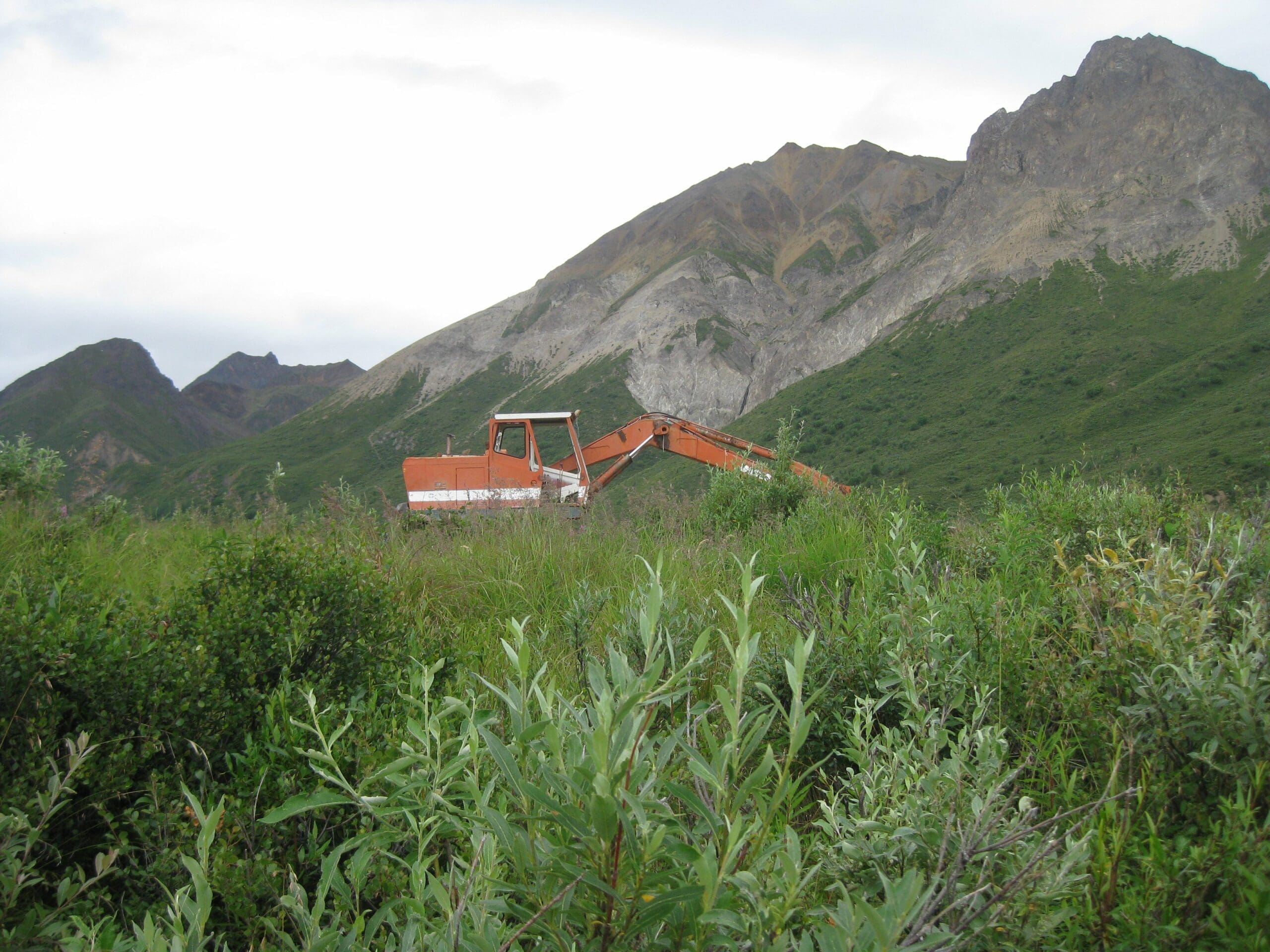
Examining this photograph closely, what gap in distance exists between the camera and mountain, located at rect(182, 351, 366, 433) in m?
158

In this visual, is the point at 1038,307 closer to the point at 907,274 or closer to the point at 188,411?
the point at 907,274

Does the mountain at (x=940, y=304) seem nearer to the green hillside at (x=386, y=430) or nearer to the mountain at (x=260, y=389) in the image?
the green hillside at (x=386, y=430)

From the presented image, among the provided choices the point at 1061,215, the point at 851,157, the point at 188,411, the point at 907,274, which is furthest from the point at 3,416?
the point at 851,157

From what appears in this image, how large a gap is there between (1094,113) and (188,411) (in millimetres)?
144722

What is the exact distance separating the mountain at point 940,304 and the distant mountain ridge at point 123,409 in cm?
1701

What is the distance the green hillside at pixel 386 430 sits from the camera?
70.6 m

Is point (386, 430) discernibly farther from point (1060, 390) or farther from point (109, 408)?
point (1060, 390)

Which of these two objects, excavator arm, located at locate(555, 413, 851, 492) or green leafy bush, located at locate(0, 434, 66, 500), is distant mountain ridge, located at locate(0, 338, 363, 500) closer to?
excavator arm, located at locate(555, 413, 851, 492)

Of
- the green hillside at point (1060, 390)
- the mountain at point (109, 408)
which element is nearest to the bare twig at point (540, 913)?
the green hillside at point (1060, 390)

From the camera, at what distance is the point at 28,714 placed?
219cm

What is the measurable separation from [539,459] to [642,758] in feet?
41.2

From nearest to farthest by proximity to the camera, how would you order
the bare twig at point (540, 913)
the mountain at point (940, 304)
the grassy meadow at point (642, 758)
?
1. the bare twig at point (540, 913)
2. the grassy meadow at point (642, 758)
3. the mountain at point (940, 304)

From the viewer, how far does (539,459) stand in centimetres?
1352

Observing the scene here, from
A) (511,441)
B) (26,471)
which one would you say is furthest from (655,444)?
(26,471)
